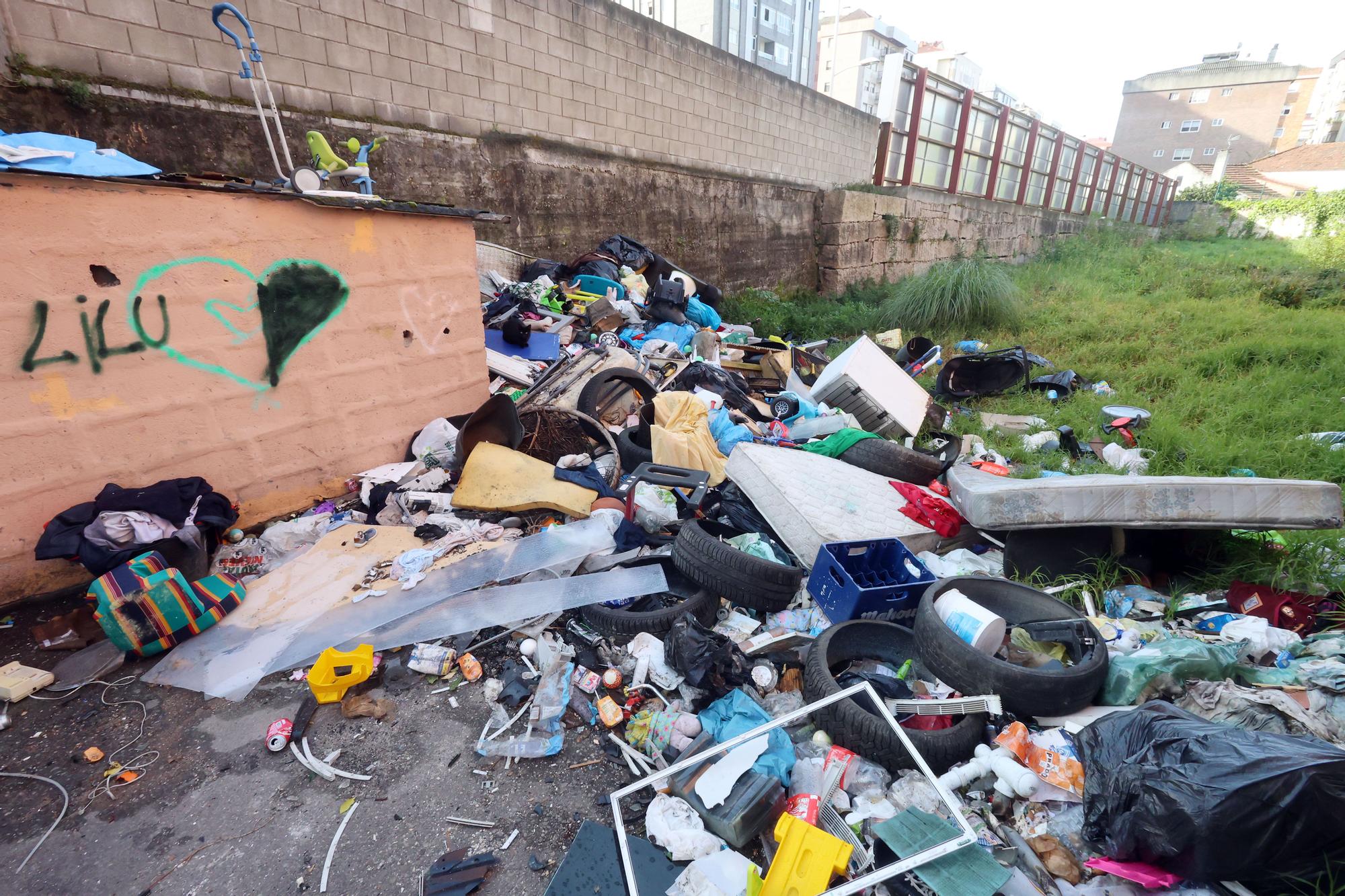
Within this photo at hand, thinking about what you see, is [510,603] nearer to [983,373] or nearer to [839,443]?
[839,443]

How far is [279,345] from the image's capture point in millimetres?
3215

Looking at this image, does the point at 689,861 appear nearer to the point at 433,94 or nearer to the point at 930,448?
the point at 930,448

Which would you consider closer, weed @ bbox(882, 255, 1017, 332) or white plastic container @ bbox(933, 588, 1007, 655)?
white plastic container @ bbox(933, 588, 1007, 655)

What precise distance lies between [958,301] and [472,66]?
21.1 ft

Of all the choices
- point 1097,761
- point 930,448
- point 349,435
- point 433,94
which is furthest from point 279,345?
point 930,448

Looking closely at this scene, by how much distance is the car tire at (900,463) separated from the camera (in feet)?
12.2

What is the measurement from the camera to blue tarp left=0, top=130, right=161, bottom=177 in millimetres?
2428

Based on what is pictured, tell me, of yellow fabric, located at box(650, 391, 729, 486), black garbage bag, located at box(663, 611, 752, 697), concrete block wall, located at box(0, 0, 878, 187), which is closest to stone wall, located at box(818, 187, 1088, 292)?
concrete block wall, located at box(0, 0, 878, 187)

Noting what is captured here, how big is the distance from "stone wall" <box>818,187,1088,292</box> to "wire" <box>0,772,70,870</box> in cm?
1030

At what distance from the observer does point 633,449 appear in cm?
389

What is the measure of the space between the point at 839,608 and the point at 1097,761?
95 cm

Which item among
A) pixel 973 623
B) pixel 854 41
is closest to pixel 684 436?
pixel 973 623

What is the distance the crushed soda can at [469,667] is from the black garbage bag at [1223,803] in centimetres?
209

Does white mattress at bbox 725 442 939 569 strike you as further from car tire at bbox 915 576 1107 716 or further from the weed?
the weed
